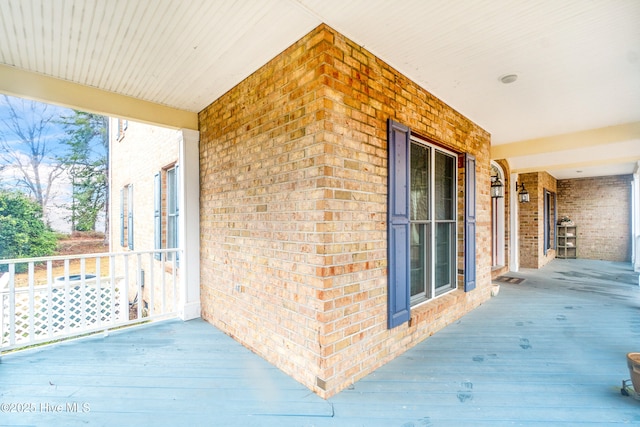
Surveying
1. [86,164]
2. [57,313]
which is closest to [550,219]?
[57,313]

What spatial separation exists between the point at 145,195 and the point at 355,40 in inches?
237

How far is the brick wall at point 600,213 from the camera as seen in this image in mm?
9016

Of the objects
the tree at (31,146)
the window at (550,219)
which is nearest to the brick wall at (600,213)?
the window at (550,219)

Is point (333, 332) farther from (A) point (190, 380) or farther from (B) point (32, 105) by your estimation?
(B) point (32, 105)

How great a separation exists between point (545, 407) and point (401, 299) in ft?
3.94

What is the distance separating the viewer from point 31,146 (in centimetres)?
974

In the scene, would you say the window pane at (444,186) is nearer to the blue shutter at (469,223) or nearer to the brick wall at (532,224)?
the blue shutter at (469,223)

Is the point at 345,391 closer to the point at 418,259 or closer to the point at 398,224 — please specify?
the point at 398,224

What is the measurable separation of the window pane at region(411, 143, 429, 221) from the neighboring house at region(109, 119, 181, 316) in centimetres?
300

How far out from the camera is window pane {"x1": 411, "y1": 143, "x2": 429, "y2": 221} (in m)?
3.27

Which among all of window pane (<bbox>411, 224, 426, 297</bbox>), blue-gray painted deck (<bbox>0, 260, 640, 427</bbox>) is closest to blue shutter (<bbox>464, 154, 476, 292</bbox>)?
blue-gray painted deck (<bbox>0, 260, 640, 427</bbox>)

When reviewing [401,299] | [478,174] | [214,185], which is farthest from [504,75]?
[214,185]

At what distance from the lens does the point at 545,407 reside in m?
2.02

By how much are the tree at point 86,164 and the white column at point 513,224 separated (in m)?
13.2
